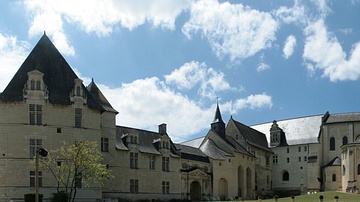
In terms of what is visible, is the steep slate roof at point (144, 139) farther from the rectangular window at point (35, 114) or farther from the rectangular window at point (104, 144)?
the rectangular window at point (35, 114)

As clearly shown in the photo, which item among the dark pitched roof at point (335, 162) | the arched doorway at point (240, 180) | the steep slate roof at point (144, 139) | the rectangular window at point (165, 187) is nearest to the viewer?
the steep slate roof at point (144, 139)

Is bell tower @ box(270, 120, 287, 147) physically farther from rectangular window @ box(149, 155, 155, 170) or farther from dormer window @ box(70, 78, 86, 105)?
dormer window @ box(70, 78, 86, 105)

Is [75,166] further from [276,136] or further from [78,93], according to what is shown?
[276,136]

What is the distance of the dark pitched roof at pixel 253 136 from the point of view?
272ft

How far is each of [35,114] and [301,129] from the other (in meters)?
59.4

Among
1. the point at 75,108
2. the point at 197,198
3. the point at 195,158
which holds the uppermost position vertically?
the point at 75,108

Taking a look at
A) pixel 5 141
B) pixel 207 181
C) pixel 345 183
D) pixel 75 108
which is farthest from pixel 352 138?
pixel 5 141

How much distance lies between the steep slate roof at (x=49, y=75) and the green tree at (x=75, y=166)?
189 inches

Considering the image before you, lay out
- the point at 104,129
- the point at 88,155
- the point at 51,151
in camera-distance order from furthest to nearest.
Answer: the point at 104,129, the point at 51,151, the point at 88,155

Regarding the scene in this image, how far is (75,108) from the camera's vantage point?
44.2 metres

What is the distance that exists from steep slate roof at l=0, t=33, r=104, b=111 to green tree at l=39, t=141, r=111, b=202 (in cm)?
481

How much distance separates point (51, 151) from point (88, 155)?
4497 mm

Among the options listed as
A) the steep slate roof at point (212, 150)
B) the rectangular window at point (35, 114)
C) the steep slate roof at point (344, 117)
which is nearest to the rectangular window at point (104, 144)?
the rectangular window at point (35, 114)

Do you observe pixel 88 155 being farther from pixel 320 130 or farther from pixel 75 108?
pixel 320 130
